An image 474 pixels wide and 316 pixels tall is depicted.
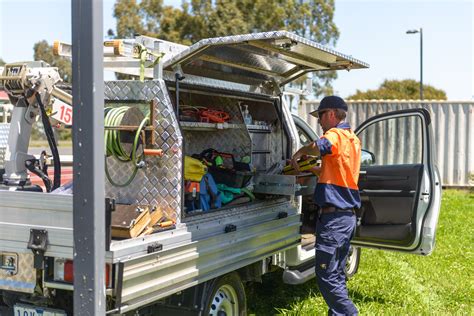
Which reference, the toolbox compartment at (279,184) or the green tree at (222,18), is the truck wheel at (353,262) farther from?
the green tree at (222,18)

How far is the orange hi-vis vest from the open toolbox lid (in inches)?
28.2

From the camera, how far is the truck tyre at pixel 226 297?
403 cm

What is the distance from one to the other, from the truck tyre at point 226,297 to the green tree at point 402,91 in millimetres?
37161

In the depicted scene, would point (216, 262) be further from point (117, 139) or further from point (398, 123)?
point (398, 123)

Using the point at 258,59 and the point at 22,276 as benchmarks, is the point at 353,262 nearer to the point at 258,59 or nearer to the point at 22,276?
the point at 258,59

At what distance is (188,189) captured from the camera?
4.35 m

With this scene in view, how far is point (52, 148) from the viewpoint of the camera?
416 centimetres

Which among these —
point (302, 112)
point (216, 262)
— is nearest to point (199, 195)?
point (216, 262)

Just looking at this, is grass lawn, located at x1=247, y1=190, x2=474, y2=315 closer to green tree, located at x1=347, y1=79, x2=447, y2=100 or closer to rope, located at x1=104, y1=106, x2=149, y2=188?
rope, located at x1=104, y1=106, x2=149, y2=188

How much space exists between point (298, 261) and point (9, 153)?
275cm

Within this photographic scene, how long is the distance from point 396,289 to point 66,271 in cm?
→ 415

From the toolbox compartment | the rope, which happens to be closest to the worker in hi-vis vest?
the toolbox compartment

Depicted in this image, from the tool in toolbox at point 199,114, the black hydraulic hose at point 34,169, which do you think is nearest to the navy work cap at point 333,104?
the tool in toolbox at point 199,114

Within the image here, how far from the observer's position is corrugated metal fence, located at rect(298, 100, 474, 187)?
1488 centimetres
